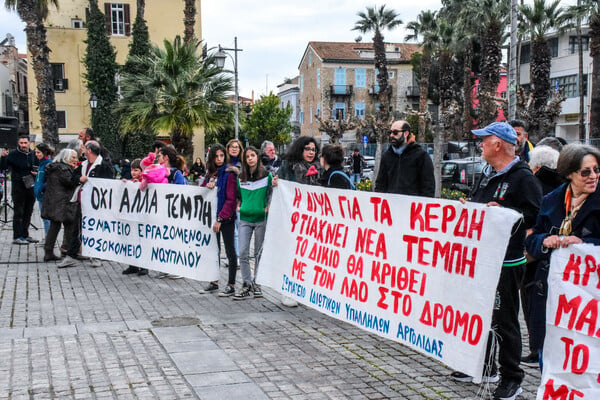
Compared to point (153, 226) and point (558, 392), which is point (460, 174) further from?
point (558, 392)

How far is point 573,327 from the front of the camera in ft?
12.6

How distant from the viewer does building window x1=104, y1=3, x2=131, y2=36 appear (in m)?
45.8

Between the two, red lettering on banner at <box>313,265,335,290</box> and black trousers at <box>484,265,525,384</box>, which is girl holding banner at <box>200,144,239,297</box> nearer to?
red lettering on banner at <box>313,265,335,290</box>

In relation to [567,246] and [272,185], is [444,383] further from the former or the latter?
[272,185]

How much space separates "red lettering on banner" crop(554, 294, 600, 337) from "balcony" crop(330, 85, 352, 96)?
231 ft

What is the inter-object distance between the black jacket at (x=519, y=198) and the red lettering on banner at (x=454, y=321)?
47 centimetres

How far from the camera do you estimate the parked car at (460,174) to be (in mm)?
23922

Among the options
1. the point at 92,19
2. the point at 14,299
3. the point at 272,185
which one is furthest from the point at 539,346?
the point at 92,19

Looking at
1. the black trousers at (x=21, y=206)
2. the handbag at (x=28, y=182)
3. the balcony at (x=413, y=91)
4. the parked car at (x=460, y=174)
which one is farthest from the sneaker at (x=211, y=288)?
the balcony at (x=413, y=91)

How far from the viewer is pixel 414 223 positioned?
16.7ft

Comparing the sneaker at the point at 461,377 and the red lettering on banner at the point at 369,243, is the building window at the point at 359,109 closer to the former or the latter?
the red lettering on banner at the point at 369,243

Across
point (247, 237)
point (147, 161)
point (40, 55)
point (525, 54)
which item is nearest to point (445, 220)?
point (247, 237)

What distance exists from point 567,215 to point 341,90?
70.6 metres

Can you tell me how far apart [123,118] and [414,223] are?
2063cm
